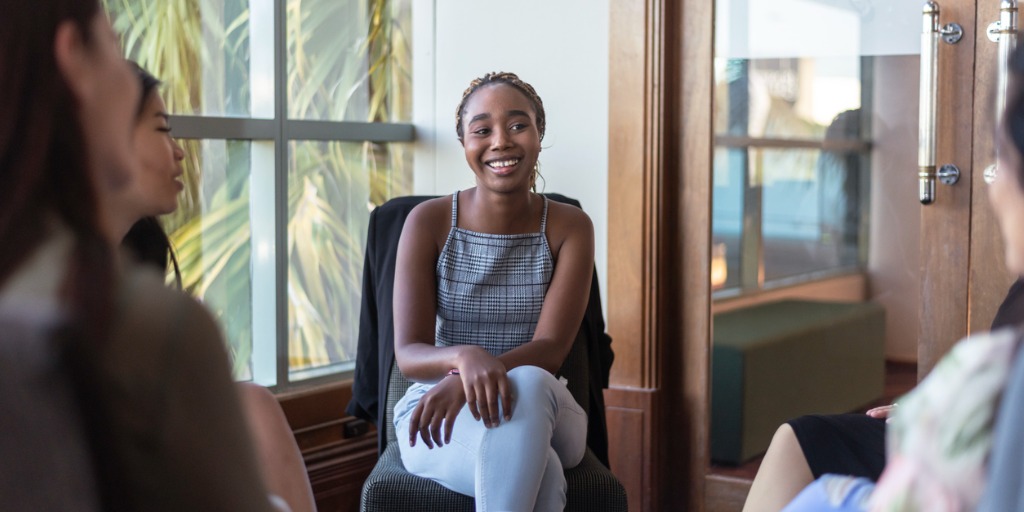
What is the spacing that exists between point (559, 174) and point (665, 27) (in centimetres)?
52

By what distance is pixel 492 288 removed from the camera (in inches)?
99.3

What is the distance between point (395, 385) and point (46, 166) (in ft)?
5.89

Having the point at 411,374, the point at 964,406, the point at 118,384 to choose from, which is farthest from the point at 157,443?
the point at 411,374

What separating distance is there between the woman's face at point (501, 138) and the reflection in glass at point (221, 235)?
2.61 ft

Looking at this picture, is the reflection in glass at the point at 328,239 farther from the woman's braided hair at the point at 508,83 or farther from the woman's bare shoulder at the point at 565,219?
the woman's bare shoulder at the point at 565,219

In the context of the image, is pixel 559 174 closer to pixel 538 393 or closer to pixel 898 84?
pixel 898 84

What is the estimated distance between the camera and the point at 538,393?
7.22 feet

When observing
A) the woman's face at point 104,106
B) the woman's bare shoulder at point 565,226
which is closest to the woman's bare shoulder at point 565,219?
the woman's bare shoulder at point 565,226

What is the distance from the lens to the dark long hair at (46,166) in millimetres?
823

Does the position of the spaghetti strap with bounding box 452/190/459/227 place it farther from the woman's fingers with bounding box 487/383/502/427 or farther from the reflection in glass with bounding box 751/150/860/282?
the reflection in glass with bounding box 751/150/860/282

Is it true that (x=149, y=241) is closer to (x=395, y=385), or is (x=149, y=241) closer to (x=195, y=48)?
(x=395, y=385)

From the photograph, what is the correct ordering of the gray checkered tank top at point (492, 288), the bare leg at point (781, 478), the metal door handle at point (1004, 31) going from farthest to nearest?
the metal door handle at point (1004, 31)
the gray checkered tank top at point (492, 288)
the bare leg at point (781, 478)

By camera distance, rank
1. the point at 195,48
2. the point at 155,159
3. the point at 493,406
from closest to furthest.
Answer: the point at 155,159
the point at 493,406
the point at 195,48

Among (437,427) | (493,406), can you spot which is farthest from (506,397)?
(437,427)
